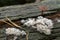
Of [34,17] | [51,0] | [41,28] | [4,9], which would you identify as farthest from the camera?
[51,0]

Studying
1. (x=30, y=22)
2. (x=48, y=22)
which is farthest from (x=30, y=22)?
(x=48, y=22)

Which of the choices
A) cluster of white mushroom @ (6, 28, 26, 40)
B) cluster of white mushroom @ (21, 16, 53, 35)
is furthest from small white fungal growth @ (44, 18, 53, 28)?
cluster of white mushroom @ (6, 28, 26, 40)

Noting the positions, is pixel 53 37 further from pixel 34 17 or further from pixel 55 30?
pixel 34 17

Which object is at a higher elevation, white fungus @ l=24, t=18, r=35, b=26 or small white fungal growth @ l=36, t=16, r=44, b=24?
small white fungal growth @ l=36, t=16, r=44, b=24

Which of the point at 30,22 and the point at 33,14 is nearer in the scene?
the point at 30,22

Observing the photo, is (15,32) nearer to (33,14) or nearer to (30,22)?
(30,22)

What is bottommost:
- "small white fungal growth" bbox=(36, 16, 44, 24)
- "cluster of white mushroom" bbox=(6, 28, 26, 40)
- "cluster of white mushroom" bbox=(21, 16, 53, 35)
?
"cluster of white mushroom" bbox=(6, 28, 26, 40)

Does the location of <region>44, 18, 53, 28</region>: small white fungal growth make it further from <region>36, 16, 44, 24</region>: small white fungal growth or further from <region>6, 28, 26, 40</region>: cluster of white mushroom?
<region>6, 28, 26, 40</region>: cluster of white mushroom

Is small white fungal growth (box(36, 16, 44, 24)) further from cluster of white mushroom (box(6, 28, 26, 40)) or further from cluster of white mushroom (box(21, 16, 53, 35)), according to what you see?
cluster of white mushroom (box(6, 28, 26, 40))

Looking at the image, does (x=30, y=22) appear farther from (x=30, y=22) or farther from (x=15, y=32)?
(x=15, y=32)

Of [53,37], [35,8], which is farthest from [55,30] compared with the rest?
[35,8]

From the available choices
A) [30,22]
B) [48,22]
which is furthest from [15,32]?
[48,22]
